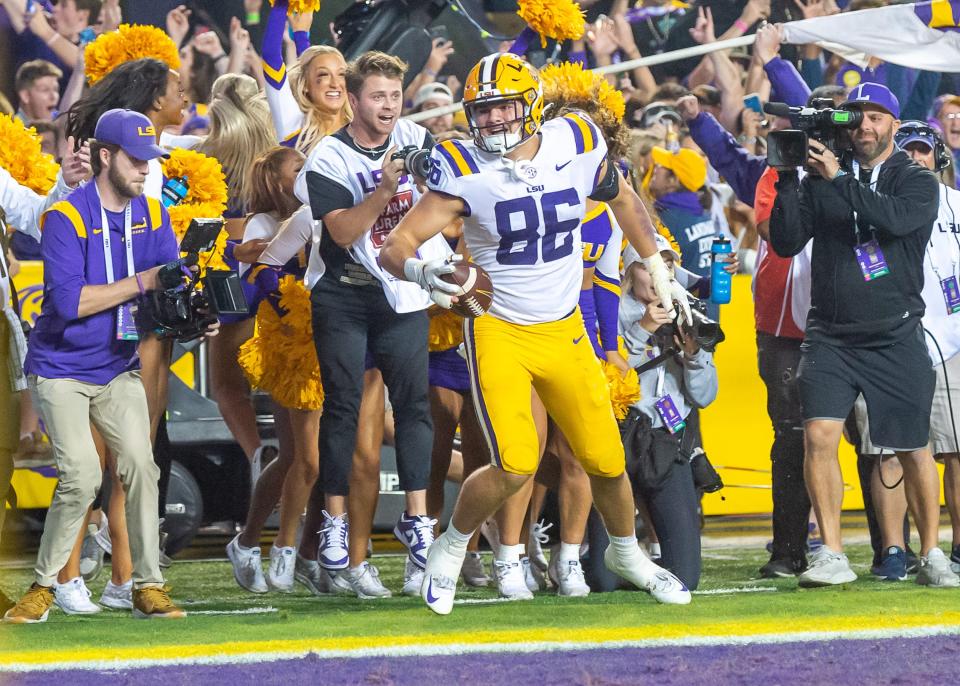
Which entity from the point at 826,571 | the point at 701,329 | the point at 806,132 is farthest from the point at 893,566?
the point at 806,132

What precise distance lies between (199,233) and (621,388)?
5.98 feet

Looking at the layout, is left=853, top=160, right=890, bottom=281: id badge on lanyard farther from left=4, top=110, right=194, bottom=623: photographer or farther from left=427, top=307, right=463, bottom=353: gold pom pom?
left=4, top=110, right=194, bottom=623: photographer

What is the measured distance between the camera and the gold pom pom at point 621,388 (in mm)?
6375

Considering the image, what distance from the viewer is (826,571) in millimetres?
6371

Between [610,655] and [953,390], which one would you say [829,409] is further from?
[610,655]

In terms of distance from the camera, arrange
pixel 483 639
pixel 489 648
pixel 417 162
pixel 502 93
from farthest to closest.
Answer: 1. pixel 417 162
2. pixel 502 93
3. pixel 483 639
4. pixel 489 648

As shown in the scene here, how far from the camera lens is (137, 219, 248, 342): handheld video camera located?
5758 mm

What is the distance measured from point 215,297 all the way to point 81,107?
1.14 metres

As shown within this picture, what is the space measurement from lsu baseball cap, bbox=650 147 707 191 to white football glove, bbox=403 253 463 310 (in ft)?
14.9

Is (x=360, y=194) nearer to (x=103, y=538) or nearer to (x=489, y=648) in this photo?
(x=489, y=648)

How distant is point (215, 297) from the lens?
581cm

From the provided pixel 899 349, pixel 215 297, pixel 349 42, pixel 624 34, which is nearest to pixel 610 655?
pixel 215 297

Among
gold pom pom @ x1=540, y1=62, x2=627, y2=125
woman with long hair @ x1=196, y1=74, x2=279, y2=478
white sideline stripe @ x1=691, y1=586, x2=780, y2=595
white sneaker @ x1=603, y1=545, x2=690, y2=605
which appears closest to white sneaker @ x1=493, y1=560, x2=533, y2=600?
white sneaker @ x1=603, y1=545, x2=690, y2=605

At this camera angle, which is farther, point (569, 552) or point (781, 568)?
point (781, 568)
